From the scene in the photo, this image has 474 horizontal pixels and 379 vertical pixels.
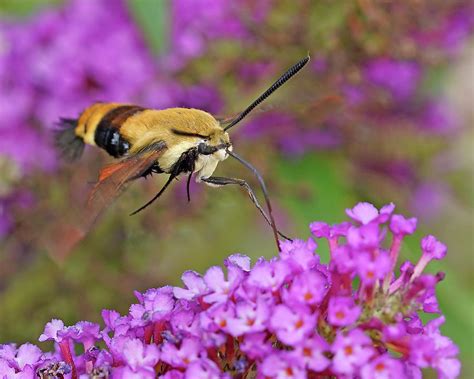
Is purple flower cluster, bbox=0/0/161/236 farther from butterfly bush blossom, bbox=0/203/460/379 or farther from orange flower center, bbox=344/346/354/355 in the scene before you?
orange flower center, bbox=344/346/354/355

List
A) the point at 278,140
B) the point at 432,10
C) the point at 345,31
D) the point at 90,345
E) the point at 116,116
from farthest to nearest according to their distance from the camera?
1. the point at 278,140
2. the point at 432,10
3. the point at 345,31
4. the point at 116,116
5. the point at 90,345

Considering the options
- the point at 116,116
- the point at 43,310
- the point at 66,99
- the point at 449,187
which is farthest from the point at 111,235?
the point at 449,187

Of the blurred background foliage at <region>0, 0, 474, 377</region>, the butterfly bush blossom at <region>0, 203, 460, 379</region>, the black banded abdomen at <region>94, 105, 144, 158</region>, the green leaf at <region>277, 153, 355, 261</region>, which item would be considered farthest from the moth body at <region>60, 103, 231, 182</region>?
the green leaf at <region>277, 153, 355, 261</region>

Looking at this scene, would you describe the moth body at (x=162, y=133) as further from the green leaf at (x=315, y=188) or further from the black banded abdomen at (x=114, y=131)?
the green leaf at (x=315, y=188)

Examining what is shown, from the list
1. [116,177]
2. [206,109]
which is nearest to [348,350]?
[116,177]

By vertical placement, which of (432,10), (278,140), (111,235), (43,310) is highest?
(432,10)

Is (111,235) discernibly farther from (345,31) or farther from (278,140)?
(345,31)
